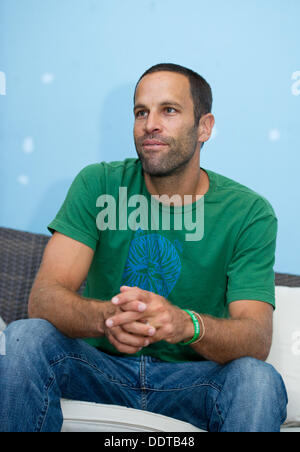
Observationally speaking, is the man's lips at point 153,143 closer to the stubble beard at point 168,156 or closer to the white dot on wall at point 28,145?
the stubble beard at point 168,156

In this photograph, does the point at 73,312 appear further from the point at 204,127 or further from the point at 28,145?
the point at 28,145

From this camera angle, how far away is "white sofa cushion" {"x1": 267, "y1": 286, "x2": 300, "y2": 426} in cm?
137

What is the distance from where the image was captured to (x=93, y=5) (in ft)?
6.51

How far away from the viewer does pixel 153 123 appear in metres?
1.43

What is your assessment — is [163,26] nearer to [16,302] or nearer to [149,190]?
[149,190]

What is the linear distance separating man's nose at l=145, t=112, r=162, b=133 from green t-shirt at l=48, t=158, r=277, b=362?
0.55 ft

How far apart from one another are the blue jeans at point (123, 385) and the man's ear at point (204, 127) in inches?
28.0

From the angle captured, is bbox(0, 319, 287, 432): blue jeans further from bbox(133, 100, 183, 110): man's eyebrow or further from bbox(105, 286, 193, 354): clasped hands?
bbox(133, 100, 183, 110): man's eyebrow

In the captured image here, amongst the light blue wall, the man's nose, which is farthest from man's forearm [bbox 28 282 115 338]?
the light blue wall

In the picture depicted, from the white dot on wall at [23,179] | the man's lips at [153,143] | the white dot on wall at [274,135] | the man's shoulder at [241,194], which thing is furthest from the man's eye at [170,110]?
the white dot on wall at [23,179]

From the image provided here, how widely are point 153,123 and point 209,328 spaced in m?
0.62

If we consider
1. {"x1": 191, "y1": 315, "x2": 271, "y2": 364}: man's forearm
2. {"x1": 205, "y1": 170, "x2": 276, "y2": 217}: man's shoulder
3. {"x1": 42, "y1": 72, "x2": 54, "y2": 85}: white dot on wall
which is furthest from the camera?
{"x1": 42, "y1": 72, "x2": 54, "y2": 85}: white dot on wall

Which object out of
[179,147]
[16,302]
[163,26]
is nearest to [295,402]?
[179,147]

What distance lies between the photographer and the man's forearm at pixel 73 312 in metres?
1.15
